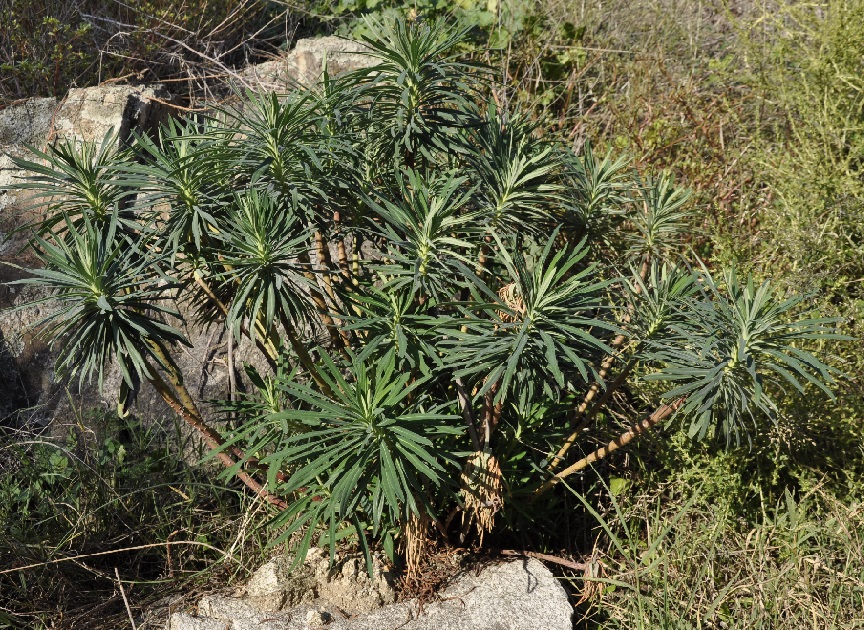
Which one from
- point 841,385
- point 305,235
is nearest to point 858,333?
point 841,385

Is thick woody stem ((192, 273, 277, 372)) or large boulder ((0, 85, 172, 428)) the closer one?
thick woody stem ((192, 273, 277, 372))

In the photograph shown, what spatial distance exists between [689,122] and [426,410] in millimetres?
3100

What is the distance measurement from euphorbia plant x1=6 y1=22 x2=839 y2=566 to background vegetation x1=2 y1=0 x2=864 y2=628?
0.62m

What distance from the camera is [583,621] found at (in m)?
2.75

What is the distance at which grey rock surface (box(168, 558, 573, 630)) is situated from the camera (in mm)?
2438

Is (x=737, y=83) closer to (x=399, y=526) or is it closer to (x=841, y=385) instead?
(x=841, y=385)

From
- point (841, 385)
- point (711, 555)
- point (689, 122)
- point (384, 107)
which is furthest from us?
point (689, 122)

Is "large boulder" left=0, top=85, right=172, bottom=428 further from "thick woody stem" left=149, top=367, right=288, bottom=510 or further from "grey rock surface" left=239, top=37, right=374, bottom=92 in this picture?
"thick woody stem" left=149, top=367, right=288, bottom=510

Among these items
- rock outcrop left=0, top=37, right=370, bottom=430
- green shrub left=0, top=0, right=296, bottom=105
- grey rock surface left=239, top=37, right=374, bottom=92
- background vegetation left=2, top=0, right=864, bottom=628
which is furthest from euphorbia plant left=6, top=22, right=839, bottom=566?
green shrub left=0, top=0, right=296, bottom=105

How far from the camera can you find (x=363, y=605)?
249cm

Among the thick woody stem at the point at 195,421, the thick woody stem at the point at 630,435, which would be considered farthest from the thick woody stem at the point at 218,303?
the thick woody stem at the point at 630,435

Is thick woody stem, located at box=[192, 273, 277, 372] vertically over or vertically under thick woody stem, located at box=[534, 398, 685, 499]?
over

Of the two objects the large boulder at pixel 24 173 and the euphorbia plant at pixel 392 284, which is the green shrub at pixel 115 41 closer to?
the large boulder at pixel 24 173

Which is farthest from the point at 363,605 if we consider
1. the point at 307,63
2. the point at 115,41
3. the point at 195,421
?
the point at 115,41
